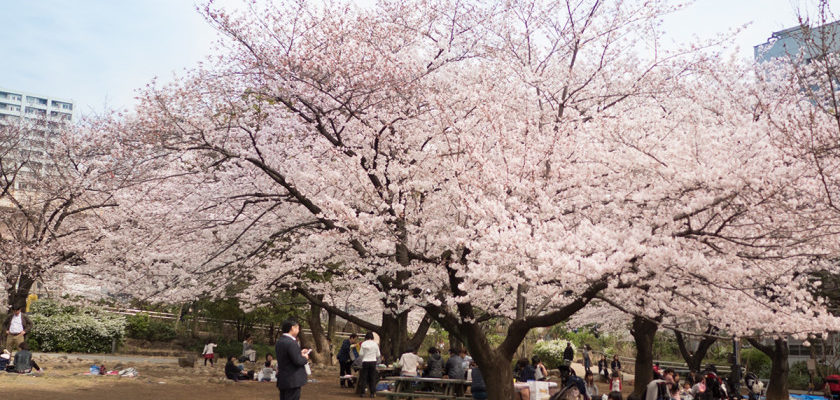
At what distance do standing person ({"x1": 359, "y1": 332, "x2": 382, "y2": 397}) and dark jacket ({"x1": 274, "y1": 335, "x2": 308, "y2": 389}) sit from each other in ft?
17.2

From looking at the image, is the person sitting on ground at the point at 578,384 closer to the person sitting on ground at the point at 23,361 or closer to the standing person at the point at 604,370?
the person sitting on ground at the point at 23,361

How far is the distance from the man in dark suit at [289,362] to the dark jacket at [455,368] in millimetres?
6161

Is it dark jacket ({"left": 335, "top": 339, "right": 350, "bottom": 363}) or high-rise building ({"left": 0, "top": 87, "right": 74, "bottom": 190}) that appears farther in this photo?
high-rise building ({"left": 0, "top": 87, "right": 74, "bottom": 190})

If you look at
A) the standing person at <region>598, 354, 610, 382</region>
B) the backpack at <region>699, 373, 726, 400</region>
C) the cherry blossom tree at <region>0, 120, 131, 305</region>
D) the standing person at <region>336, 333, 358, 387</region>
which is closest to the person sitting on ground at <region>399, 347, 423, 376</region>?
the standing person at <region>336, 333, 358, 387</region>

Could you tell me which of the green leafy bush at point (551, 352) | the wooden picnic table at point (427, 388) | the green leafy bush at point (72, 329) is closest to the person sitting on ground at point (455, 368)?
the wooden picnic table at point (427, 388)

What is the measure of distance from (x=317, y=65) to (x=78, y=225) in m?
13.9

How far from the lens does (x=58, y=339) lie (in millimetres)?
22594

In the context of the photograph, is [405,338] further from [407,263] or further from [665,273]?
[665,273]

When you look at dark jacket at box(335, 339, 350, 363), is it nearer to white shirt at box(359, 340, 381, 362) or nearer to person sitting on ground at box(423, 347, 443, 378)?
person sitting on ground at box(423, 347, 443, 378)

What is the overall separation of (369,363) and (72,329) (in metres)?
14.3

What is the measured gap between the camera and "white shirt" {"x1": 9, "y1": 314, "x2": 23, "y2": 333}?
15.2 m

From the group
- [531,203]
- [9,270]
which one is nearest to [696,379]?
[531,203]

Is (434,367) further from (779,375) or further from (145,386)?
(779,375)

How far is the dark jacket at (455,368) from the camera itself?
13.6 meters
